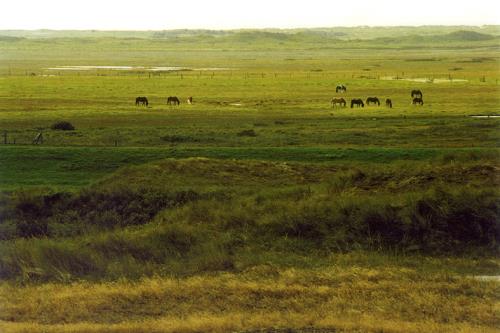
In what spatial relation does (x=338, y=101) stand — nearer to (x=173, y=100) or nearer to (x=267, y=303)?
(x=173, y=100)

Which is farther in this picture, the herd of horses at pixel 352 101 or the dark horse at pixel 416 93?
the dark horse at pixel 416 93

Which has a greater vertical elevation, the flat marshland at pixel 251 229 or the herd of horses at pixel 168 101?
the flat marshland at pixel 251 229

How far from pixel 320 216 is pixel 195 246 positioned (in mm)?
3295

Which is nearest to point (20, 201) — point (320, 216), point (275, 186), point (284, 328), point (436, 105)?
point (275, 186)

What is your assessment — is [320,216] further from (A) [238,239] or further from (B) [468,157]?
(B) [468,157]

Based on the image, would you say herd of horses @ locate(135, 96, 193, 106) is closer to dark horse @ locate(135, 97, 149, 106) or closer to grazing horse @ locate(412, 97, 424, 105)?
dark horse @ locate(135, 97, 149, 106)

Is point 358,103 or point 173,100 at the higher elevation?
point 358,103

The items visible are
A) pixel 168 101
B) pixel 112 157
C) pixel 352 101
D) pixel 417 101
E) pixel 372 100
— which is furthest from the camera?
pixel 168 101

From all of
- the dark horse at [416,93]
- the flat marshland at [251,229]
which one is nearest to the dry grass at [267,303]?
the flat marshland at [251,229]

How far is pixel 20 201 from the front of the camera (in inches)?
995

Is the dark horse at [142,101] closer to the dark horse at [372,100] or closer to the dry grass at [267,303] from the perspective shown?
the dark horse at [372,100]

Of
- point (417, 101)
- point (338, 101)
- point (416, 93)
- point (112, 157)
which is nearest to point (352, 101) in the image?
point (338, 101)

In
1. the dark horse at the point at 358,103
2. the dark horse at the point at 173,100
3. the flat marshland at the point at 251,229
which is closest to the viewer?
the flat marshland at the point at 251,229

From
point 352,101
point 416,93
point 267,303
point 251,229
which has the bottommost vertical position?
point 352,101
